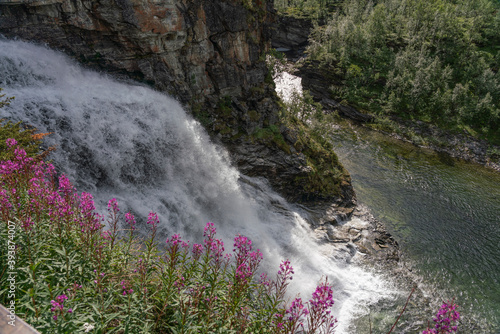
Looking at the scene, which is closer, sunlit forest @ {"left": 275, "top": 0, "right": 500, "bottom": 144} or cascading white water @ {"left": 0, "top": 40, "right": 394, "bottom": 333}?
cascading white water @ {"left": 0, "top": 40, "right": 394, "bottom": 333}

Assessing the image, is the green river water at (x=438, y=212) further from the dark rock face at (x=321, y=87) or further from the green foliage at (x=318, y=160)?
the dark rock face at (x=321, y=87)

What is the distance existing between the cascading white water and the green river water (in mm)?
6058

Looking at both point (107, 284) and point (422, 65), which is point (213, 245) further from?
point (422, 65)

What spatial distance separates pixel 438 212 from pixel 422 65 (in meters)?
36.8

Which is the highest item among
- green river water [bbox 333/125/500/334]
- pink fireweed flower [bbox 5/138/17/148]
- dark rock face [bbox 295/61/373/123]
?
pink fireweed flower [bbox 5/138/17/148]

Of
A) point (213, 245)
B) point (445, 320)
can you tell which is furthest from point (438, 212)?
point (213, 245)

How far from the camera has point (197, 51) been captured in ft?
78.1

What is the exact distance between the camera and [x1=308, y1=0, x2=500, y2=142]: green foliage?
163 ft

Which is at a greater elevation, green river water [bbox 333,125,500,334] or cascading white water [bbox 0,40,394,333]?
cascading white water [bbox 0,40,394,333]

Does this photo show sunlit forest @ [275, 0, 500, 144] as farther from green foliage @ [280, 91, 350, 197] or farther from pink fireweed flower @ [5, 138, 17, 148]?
pink fireweed flower @ [5, 138, 17, 148]

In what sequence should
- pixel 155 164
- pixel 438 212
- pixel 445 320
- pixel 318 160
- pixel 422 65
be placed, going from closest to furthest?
pixel 445 320, pixel 155 164, pixel 318 160, pixel 438 212, pixel 422 65

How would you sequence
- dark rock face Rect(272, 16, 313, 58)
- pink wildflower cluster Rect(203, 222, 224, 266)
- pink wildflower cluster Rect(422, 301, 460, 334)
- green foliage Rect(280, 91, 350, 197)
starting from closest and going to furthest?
pink wildflower cluster Rect(422, 301, 460, 334) → pink wildflower cluster Rect(203, 222, 224, 266) → green foliage Rect(280, 91, 350, 197) → dark rock face Rect(272, 16, 313, 58)

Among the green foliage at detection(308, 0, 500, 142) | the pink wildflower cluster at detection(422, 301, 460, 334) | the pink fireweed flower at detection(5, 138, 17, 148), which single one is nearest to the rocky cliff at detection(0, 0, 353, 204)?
the pink fireweed flower at detection(5, 138, 17, 148)

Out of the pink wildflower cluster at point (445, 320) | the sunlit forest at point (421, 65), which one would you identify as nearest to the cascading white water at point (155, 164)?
the pink wildflower cluster at point (445, 320)
